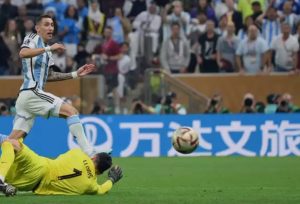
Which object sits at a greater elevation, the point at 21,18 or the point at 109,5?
the point at 109,5

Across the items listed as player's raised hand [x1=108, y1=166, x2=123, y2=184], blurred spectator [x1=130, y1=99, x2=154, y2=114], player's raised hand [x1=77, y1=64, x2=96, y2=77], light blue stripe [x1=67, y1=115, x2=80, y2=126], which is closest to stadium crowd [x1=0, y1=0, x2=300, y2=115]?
blurred spectator [x1=130, y1=99, x2=154, y2=114]

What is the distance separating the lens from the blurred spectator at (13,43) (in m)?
24.2

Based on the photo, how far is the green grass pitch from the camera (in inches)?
459

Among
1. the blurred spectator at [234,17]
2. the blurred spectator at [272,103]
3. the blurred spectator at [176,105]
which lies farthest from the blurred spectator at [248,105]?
the blurred spectator at [234,17]

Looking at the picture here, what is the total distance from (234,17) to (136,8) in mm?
2510

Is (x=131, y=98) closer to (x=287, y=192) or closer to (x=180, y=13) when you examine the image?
Answer: (x=180, y=13)

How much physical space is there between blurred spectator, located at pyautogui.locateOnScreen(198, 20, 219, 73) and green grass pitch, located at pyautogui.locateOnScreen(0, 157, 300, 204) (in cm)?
441

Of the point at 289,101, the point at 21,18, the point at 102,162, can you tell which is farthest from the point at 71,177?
the point at 21,18

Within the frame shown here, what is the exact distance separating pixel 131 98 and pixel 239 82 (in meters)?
3.04

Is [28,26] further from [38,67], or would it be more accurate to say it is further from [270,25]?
[38,67]

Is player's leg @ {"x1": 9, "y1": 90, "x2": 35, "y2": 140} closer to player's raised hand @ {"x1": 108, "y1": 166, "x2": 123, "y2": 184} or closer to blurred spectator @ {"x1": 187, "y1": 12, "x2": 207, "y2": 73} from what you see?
player's raised hand @ {"x1": 108, "y1": 166, "x2": 123, "y2": 184}

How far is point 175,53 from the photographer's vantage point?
24219 mm

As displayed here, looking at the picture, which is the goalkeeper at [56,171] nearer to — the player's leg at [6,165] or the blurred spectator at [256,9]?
the player's leg at [6,165]

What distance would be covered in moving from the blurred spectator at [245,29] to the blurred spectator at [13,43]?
17.4 ft
